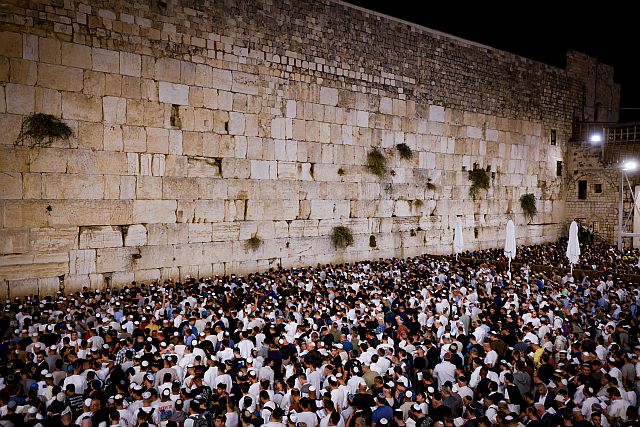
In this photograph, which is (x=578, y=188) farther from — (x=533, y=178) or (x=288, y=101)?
(x=288, y=101)

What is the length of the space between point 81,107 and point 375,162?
29.9 feet

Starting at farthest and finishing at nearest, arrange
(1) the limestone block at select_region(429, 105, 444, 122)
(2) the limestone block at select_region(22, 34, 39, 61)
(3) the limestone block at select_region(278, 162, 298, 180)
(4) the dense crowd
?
(1) the limestone block at select_region(429, 105, 444, 122) → (4) the dense crowd → (3) the limestone block at select_region(278, 162, 298, 180) → (2) the limestone block at select_region(22, 34, 39, 61)

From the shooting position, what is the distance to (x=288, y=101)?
557 inches

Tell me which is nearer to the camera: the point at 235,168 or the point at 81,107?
the point at 81,107

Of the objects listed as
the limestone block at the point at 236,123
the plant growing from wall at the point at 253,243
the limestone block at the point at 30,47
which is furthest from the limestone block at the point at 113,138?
the plant growing from wall at the point at 253,243

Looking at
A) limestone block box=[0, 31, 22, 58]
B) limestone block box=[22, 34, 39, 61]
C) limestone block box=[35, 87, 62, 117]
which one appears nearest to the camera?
limestone block box=[0, 31, 22, 58]

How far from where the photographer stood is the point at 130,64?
1144cm

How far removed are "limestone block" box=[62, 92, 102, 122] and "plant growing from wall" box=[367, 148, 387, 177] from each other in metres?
8.54

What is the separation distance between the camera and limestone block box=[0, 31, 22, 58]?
9.91 m

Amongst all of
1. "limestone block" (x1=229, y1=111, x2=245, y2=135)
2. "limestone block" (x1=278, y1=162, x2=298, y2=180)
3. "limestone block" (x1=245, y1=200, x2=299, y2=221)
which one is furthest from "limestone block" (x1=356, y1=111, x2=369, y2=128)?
"limestone block" (x1=229, y1=111, x2=245, y2=135)

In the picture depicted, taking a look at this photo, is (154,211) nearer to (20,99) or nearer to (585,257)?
(20,99)

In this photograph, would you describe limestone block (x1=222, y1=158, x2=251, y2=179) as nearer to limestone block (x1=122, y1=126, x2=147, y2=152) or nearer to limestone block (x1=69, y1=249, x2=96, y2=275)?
limestone block (x1=122, y1=126, x2=147, y2=152)

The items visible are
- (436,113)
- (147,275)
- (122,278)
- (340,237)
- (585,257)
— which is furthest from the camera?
(436,113)

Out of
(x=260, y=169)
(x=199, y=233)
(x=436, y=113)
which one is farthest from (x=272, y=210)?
(x=436, y=113)
